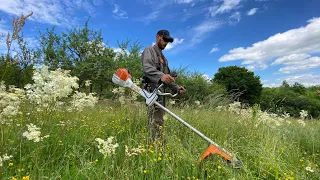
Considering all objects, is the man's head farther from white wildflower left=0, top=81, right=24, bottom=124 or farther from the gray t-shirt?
white wildflower left=0, top=81, right=24, bottom=124

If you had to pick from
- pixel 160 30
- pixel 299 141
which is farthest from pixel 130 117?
pixel 299 141

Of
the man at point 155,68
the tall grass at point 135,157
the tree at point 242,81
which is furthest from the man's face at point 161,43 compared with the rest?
the tree at point 242,81

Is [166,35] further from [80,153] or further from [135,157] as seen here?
[80,153]

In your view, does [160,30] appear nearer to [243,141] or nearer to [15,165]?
[243,141]

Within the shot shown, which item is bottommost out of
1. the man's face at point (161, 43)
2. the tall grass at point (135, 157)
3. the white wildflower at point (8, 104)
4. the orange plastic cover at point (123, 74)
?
the tall grass at point (135, 157)

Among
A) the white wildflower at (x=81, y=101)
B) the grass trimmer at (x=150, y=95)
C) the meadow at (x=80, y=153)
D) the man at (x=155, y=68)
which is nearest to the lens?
the meadow at (x=80, y=153)

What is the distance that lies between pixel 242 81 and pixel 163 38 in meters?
38.5

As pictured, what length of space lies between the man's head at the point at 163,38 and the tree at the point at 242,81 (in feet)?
120

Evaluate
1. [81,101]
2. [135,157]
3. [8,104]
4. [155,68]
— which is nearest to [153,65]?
[155,68]

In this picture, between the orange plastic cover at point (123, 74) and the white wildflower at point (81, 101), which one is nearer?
the white wildflower at point (81, 101)

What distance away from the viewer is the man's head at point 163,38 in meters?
3.83

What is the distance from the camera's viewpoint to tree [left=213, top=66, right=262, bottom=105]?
3988cm

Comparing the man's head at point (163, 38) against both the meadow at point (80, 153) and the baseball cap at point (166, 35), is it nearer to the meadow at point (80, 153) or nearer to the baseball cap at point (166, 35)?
the baseball cap at point (166, 35)

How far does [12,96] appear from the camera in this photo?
7.88 ft
